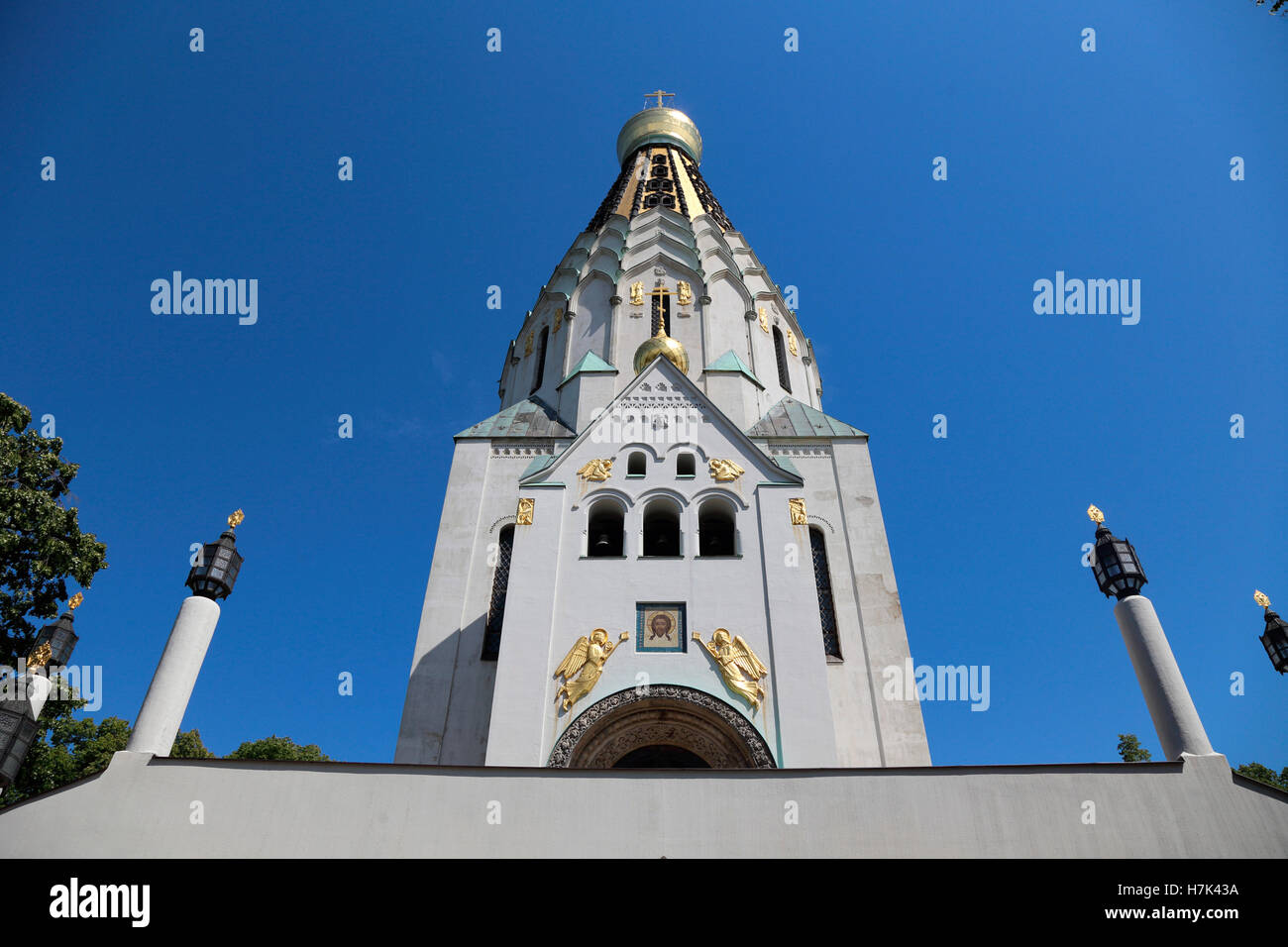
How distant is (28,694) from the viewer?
34.4 feet

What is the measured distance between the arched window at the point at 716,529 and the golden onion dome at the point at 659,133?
24983 millimetres

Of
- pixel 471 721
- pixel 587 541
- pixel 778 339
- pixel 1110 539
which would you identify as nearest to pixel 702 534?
pixel 587 541

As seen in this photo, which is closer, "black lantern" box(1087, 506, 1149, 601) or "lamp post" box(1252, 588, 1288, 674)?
"black lantern" box(1087, 506, 1149, 601)

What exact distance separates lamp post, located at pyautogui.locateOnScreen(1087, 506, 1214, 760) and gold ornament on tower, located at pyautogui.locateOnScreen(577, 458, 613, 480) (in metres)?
7.63

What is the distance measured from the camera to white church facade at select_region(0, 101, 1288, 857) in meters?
7.84

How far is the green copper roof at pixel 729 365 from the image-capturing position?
19.5 metres

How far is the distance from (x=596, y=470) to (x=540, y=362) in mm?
9203

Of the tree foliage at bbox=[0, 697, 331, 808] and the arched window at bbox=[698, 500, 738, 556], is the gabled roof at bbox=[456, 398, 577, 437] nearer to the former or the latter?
the arched window at bbox=[698, 500, 738, 556]

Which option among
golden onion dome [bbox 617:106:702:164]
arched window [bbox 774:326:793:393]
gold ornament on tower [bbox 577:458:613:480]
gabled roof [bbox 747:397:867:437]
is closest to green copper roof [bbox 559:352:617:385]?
gabled roof [bbox 747:397:867:437]

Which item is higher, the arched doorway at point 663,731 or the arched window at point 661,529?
the arched window at point 661,529

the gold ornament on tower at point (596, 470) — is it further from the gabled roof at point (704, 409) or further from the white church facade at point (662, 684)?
the gabled roof at point (704, 409)

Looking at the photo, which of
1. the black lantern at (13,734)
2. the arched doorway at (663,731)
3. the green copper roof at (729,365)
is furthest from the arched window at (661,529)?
the black lantern at (13,734)
